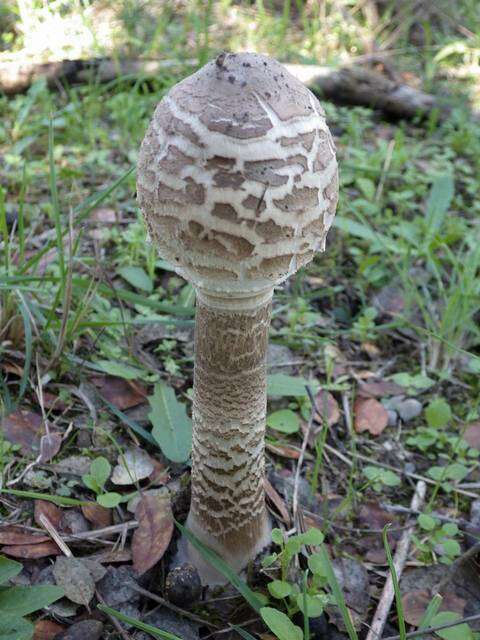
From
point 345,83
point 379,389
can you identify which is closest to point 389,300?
point 379,389

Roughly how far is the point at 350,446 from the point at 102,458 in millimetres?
1016

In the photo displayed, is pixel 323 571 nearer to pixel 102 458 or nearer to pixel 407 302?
pixel 102 458

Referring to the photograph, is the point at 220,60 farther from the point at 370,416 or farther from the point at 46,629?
the point at 370,416

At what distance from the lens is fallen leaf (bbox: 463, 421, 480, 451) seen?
267 cm

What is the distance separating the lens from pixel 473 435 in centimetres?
272

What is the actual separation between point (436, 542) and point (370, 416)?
25.5 inches

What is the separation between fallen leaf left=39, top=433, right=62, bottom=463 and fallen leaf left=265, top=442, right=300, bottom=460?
76cm

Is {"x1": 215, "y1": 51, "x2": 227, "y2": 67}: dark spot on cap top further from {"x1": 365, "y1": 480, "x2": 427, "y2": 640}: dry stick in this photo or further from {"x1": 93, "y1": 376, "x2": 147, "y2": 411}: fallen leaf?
{"x1": 365, "y1": 480, "x2": 427, "y2": 640}: dry stick

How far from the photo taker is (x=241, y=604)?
202 centimetres

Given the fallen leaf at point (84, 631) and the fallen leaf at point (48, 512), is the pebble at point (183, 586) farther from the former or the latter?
the fallen leaf at point (48, 512)

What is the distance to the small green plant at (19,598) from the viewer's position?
1615mm

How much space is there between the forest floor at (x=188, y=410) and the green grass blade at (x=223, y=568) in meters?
0.02

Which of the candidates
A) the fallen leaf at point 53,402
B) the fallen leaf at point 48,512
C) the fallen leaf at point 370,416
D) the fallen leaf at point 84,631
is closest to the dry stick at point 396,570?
the fallen leaf at point 370,416

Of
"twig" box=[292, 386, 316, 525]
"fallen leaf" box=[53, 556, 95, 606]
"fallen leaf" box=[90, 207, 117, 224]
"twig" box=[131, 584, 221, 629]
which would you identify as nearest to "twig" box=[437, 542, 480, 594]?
"twig" box=[292, 386, 316, 525]
